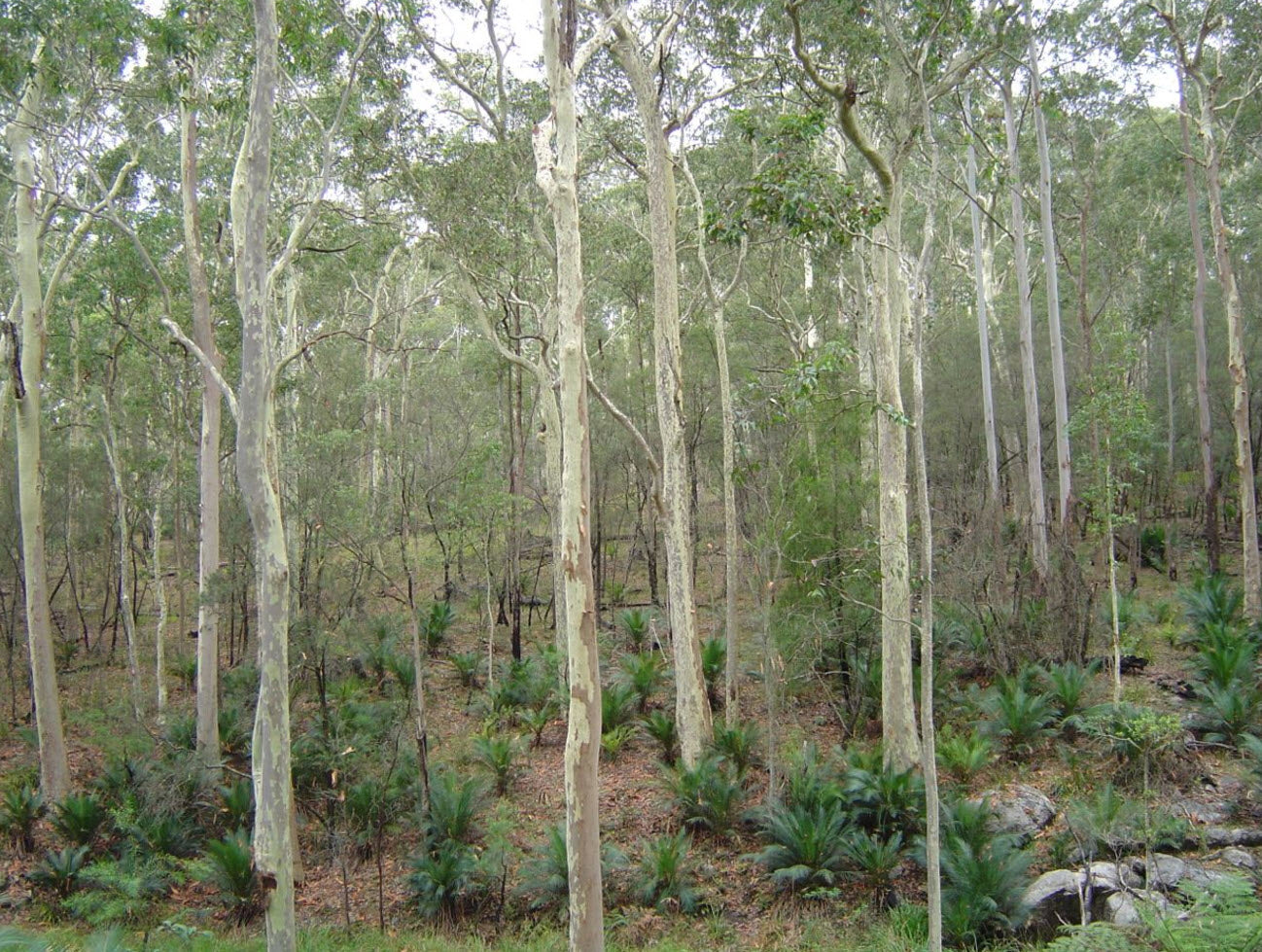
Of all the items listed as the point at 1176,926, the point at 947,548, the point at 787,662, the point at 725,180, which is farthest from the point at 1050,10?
the point at 1176,926

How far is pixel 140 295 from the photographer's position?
49.4 feet

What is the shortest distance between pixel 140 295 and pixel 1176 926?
16.4 m

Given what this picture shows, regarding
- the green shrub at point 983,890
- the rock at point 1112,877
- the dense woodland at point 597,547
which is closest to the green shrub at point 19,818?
the dense woodland at point 597,547

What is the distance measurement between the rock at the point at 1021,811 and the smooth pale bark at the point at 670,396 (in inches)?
142

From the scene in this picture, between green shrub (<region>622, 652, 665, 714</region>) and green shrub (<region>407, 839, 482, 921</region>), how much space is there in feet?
15.6

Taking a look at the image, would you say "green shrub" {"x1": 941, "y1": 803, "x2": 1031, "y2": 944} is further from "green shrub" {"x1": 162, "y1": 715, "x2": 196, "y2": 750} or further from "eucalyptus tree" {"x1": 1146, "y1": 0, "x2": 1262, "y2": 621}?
"green shrub" {"x1": 162, "y1": 715, "x2": 196, "y2": 750}

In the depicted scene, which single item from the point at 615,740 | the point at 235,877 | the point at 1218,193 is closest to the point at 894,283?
the point at 615,740

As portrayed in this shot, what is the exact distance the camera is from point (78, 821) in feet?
35.2

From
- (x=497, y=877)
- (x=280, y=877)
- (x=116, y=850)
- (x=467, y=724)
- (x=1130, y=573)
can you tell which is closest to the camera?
(x=280, y=877)

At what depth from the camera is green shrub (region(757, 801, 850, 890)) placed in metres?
8.82

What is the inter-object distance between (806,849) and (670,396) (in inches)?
217

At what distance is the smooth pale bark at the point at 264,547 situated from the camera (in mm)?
7234

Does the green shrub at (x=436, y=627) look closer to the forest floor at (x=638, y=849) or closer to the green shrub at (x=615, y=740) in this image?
the forest floor at (x=638, y=849)

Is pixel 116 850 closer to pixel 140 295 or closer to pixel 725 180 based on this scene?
pixel 140 295
